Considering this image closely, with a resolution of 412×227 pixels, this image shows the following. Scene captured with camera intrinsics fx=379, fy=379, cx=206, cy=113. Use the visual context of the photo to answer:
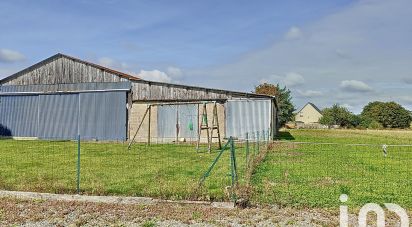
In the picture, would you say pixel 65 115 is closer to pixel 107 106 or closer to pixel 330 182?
pixel 107 106

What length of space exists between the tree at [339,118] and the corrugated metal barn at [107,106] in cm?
7155

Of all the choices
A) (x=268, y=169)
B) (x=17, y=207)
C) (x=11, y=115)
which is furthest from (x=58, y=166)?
(x=11, y=115)

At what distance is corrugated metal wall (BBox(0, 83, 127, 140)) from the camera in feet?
83.5

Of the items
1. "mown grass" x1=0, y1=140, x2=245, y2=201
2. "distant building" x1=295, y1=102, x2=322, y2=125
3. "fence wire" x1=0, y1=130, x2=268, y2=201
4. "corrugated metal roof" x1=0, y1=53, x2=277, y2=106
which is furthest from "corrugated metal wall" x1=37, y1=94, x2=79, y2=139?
"distant building" x1=295, y1=102, x2=322, y2=125

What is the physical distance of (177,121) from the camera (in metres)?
23.8

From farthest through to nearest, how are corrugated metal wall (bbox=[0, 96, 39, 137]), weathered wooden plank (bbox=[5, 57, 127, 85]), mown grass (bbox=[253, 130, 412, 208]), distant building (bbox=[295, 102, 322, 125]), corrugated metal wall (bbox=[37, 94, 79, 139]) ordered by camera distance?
distant building (bbox=[295, 102, 322, 125]) < corrugated metal wall (bbox=[0, 96, 39, 137]) < corrugated metal wall (bbox=[37, 94, 79, 139]) < weathered wooden plank (bbox=[5, 57, 127, 85]) < mown grass (bbox=[253, 130, 412, 208])

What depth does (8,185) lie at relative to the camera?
28.7 feet

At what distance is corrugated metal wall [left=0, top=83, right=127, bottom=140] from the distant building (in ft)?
313

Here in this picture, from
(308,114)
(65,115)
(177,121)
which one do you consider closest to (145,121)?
(177,121)

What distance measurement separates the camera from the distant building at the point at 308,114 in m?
115

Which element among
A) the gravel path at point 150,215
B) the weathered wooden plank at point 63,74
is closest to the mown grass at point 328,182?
the gravel path at point 150,215

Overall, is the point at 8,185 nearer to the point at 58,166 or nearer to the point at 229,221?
the point at 58,166

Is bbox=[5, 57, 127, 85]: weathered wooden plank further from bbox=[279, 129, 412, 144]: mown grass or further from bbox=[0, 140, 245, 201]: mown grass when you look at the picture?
bbox=[279, 129, 412, 144]: mown grass

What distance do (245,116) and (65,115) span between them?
1264 centimetres
